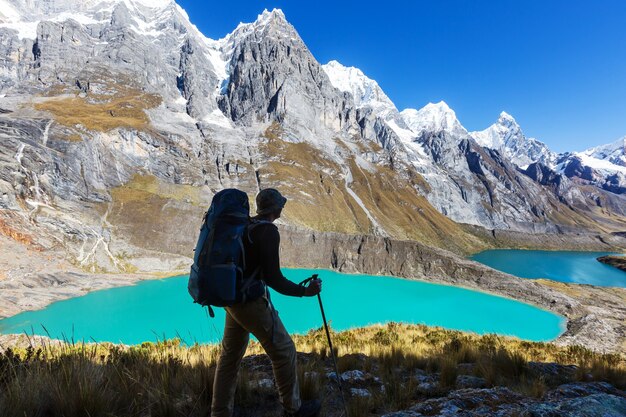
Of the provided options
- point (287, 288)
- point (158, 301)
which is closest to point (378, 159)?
point (158, 301)

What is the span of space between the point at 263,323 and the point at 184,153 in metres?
110

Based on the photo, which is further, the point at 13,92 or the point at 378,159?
the point at 378,159

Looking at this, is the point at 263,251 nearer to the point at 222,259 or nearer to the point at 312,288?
the point at 222,259

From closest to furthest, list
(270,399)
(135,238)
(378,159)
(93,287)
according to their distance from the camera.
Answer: (270,399), (93,287), (135,238), (378,159)

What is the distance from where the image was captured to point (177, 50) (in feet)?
649

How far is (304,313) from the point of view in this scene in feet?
141

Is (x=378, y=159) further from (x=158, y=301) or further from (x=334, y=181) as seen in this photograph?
(x=158, y=301)

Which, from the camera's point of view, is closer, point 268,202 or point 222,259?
point 222,259

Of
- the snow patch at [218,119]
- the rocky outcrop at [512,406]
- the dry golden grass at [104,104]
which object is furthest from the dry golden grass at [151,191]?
the rocky outcrop at [512,406]

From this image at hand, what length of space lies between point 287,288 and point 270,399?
1.78m

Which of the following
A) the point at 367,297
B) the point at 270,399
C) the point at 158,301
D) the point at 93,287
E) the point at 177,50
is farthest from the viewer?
the point at 177,50

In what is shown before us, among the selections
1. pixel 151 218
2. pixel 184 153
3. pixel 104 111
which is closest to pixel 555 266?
pixel 151 218

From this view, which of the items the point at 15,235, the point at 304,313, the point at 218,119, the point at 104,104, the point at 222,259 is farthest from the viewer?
the point at 218,119

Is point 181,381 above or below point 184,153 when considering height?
below
